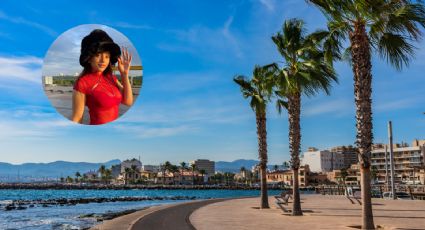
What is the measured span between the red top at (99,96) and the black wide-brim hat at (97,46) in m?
0.44

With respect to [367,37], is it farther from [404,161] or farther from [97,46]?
[404,161]

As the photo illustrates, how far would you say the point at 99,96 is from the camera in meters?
10.6

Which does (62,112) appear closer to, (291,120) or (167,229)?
(167,229)

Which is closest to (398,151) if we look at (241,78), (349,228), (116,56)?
(241,78)

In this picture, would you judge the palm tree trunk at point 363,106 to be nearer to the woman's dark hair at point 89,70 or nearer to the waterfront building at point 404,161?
the woman's dark hair at point 89,70

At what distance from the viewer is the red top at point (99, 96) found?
34.8 feet

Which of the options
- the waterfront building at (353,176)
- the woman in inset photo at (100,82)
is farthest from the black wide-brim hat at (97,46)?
the waterfront building at (353,176)

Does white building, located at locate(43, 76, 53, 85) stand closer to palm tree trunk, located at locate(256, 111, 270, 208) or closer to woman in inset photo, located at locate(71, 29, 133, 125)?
woman in inset photo, located at locate(71, 29, 133, 125)

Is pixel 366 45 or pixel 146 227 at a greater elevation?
pixel 366 45

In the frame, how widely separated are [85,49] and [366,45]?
11.8 meters

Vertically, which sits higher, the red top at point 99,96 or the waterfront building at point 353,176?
the red top at point 99,96

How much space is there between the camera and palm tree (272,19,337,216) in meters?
24.4

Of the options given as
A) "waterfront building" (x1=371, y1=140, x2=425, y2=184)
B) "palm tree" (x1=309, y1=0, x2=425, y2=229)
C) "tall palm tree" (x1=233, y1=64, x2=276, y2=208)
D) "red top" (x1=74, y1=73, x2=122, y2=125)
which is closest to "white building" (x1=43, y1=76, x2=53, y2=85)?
"red top" (x1=74, y1=73, x2=122, y2=125)

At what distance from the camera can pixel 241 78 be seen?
108 feet
